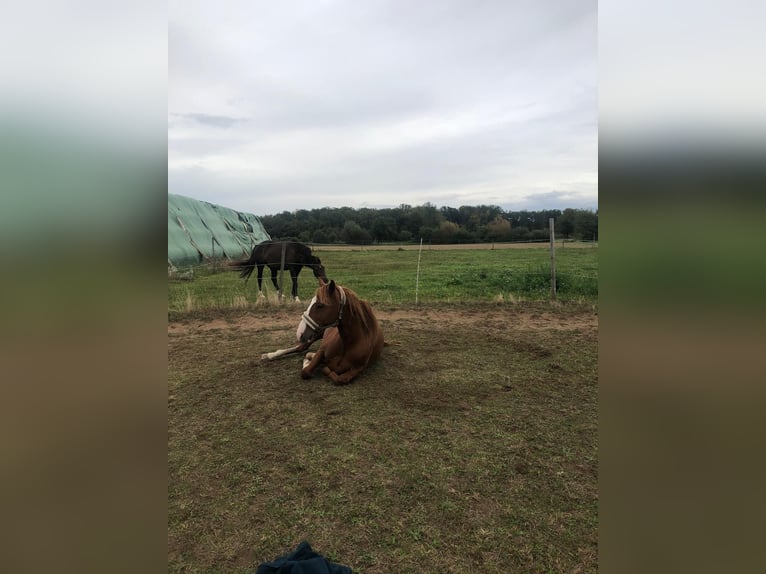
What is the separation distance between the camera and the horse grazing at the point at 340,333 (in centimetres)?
433

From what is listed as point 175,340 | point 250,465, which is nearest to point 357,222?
point 175,340

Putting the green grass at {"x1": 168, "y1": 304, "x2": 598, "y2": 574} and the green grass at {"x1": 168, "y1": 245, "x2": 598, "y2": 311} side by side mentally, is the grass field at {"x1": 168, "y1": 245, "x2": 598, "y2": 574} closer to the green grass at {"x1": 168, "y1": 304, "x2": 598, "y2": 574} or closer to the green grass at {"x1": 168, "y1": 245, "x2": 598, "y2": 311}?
the green grass at {"x1": 168, "y1": 304, "x2": 598, "y2": 574}

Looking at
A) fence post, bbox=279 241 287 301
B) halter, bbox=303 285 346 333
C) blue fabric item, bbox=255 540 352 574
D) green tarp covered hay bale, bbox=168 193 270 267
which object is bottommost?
blue fabric item, bbox=255 540 352 574

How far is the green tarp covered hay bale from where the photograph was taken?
1440 centimetres

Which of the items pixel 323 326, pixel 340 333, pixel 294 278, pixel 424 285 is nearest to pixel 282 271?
pixel 294 278

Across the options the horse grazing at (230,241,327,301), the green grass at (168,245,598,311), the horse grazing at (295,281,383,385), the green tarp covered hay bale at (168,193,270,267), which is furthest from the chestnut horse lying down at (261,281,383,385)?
the green tarp covered hay bale at (168,193,270,267)

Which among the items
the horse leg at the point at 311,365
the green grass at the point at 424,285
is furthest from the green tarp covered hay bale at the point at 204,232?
the horse leg at the point at 311,365

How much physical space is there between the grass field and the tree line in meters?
11.0

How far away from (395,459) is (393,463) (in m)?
0.06

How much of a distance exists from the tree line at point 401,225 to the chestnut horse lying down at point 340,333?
11.0 m

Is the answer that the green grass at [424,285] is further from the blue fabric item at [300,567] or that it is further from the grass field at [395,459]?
the blue fabric item at [300,567]
